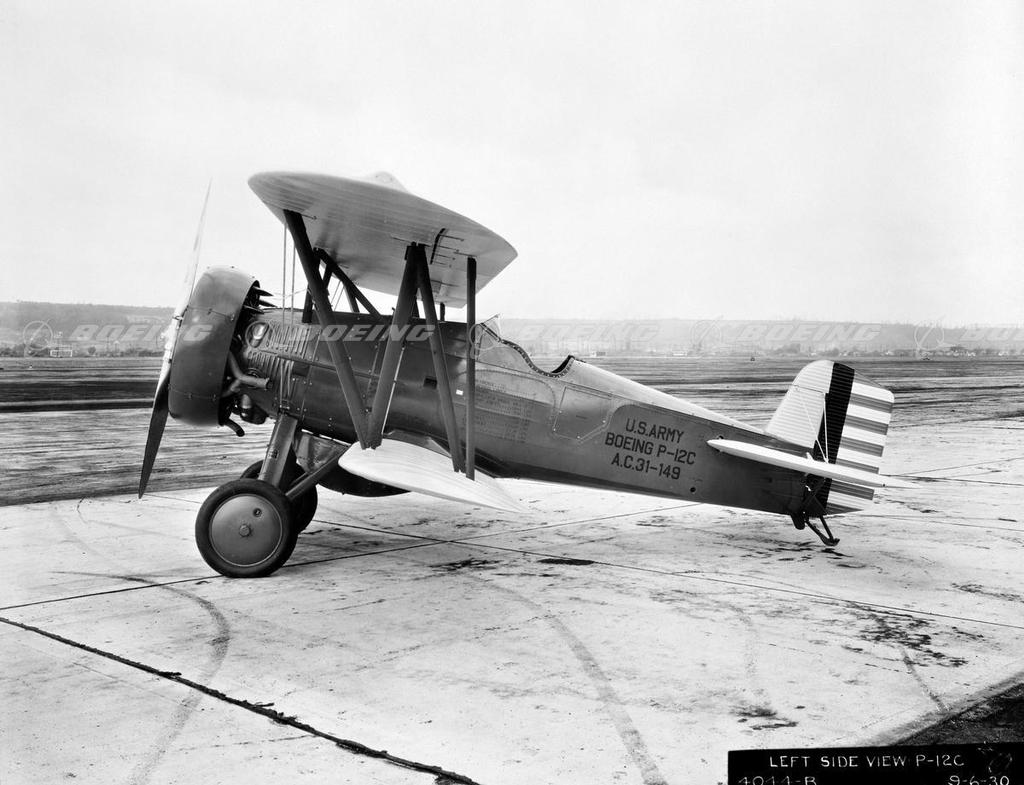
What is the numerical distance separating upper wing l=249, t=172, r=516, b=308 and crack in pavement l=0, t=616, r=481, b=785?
8.92ft

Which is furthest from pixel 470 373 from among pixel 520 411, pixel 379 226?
pixel 379 226

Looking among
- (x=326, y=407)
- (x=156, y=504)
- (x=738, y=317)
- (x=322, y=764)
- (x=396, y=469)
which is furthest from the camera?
(x=738, y=317)

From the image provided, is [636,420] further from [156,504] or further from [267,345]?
[156,504]

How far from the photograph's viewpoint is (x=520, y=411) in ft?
22.1

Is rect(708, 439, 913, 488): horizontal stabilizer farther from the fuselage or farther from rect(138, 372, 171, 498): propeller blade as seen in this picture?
rect(138, 372, 171, 498): propeller blade

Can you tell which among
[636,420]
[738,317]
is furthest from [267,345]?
[738,317]

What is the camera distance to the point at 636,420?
22.2ft

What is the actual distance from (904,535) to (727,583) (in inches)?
109

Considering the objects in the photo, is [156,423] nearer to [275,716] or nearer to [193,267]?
[193,267]

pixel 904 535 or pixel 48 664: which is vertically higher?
pixel 904 535

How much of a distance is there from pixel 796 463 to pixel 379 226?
3.39 metres

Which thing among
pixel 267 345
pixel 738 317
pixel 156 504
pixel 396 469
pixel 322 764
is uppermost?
pixel 738 317

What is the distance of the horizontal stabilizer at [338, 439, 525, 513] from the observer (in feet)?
17.3

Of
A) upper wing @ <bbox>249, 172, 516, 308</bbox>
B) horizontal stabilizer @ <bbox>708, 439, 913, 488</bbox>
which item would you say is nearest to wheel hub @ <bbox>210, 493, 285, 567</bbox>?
upper wing @ <bbox>249, 172, 516, 308</bbox>
